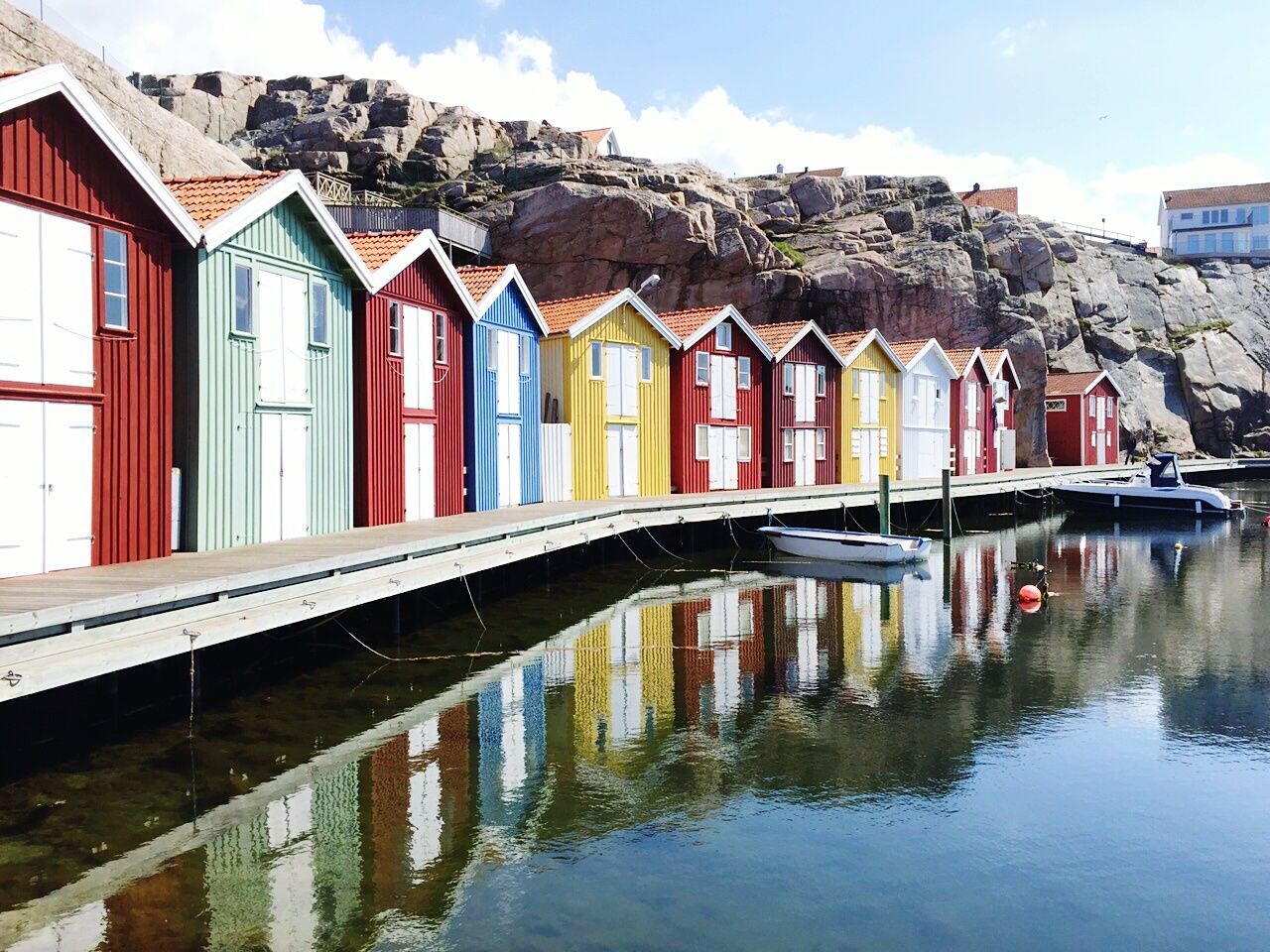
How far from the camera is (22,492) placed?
1504 cm

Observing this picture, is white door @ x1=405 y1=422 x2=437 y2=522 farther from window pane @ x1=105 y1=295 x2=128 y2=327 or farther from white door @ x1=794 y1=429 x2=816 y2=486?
white door @ x1=794 y1=429 x2=816 y2=486

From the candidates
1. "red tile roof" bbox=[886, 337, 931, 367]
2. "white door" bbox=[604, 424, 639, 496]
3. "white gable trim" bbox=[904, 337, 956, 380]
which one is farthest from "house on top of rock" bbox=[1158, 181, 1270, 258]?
"white door" bbox=[604, 424, 639, 496]

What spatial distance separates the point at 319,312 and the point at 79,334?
6696mm

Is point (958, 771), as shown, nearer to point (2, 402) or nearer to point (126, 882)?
point (126, 882)

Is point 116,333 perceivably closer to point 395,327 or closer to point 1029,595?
point 395,327

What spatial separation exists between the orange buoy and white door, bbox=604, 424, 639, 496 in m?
14.1

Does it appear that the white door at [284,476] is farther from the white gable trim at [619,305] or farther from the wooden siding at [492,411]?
the white gable trim at [619,305]

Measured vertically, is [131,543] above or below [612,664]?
above

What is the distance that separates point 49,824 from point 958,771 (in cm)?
1027

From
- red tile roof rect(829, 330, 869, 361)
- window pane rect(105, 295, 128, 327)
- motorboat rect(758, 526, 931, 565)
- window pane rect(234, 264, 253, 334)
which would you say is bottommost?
motorboat rect(758, 526, 931, 565)

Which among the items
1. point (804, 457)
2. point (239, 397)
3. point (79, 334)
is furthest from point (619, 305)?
point (79, 334)

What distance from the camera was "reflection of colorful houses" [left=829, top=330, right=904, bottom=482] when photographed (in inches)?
1874

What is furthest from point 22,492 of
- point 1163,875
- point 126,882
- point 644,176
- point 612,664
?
point 644,176

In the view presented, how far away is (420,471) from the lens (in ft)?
85.4
